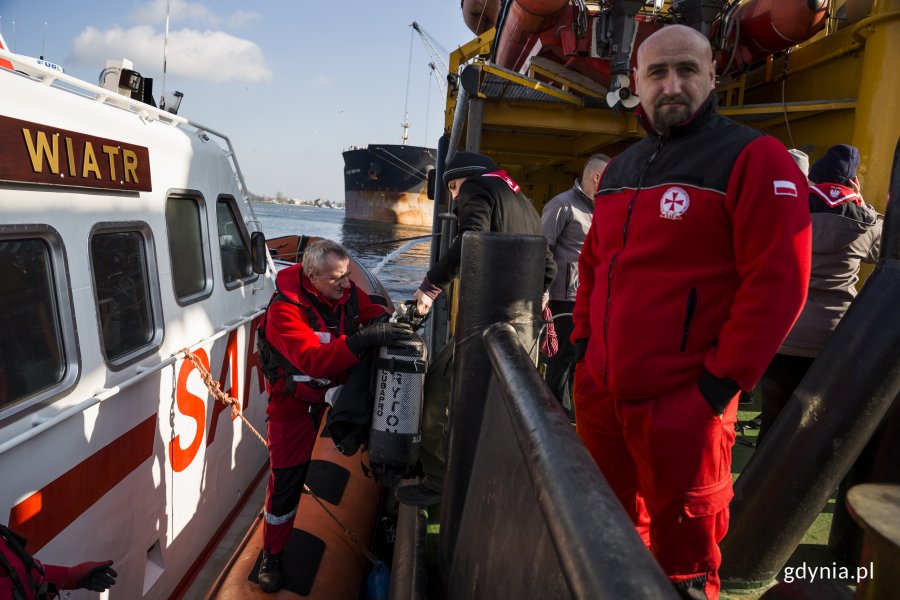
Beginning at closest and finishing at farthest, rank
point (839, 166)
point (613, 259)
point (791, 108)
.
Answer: point (613, 259) < point (839, 166) < point (791, 108)

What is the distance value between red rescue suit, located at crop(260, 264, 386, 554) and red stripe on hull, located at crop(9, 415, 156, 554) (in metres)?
0.62

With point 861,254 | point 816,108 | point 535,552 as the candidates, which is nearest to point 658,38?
point 535,552

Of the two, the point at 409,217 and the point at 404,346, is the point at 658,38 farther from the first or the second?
the point at 409,217

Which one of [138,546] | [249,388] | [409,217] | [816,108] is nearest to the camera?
[138,546]

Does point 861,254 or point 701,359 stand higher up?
point 861,254

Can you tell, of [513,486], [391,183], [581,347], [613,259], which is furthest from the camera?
[391,183]

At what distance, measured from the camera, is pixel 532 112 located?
22.1 ft

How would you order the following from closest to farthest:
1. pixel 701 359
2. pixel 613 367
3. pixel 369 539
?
pixel 701 359, pixel 613 367, pixel 369 539

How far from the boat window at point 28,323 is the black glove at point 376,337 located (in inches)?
48.3

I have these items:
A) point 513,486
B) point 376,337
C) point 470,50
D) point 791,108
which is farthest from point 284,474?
point 470,50

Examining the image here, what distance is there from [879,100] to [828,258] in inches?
101

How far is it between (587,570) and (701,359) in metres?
1.13

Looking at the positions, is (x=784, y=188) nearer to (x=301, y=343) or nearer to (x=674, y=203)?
(x=674, y=203)

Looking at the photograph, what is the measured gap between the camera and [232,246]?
4.47m
